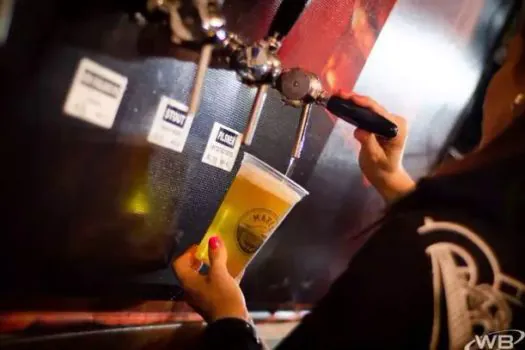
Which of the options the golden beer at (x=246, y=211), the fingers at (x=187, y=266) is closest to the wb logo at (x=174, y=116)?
the golden beer at (x=246, y=211)

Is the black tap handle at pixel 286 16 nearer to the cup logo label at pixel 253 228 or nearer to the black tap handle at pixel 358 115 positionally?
the black tap handle at pixel 358 115

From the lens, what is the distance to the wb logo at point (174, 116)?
3.05 ft

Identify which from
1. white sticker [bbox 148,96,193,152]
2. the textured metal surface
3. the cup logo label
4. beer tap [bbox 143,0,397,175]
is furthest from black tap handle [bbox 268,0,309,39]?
the cup logo label

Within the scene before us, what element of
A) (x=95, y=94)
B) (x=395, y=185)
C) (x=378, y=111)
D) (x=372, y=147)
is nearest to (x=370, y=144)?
(x=372, y=147)

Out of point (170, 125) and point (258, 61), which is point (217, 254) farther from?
point (258, 61)

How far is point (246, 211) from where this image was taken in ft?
3.33

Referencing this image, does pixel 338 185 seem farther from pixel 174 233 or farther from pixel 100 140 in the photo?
pixel 100 140

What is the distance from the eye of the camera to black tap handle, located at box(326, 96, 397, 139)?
93cm

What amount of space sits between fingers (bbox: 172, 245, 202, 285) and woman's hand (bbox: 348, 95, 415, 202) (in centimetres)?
48

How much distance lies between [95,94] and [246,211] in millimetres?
366

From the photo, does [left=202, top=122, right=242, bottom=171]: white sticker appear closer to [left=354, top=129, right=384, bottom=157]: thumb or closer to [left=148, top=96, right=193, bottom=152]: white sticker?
[left=148, top=96, right=193, bottom=152]: white sticker

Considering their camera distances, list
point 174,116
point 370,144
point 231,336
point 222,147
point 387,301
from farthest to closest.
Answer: point 370,144
point 222,147
point 174,116
point 231,336
point 387,301

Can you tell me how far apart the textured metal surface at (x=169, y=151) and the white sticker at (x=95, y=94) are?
0.04 ft

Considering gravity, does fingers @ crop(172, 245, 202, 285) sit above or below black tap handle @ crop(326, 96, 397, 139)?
below
